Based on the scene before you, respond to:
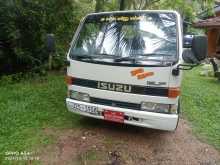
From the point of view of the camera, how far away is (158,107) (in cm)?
453

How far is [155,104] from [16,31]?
18.5 feet

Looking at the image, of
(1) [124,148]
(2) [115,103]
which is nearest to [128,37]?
(2) [115,103]

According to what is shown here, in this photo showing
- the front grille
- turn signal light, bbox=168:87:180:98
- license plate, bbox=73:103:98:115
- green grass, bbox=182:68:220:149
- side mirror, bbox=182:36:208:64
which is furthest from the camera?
green grass, bbox=182:68:220:149

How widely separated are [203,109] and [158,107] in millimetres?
3389

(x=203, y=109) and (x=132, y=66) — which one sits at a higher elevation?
(x=132, y=66)

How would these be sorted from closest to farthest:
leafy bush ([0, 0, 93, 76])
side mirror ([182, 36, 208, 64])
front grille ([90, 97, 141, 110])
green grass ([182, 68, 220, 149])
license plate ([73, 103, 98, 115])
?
side mirror ([182, 36, 208, 64]) < front grille ([90, 97, 141, 110]) < license plate ([73, 103, 98, 115]) < green grass ([182, 68, 220, 149]) < leafy bush ([0, 0, 93, 76])

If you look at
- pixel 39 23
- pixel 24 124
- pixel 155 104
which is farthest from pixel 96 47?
pixel 39 23

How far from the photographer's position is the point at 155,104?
453 centimetres

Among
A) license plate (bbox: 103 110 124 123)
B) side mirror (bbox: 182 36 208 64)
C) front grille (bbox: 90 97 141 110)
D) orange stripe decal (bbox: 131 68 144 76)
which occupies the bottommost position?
license plate (bbox: 103 110 124 123)

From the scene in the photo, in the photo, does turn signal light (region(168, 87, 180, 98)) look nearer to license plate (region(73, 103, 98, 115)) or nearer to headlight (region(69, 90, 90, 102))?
license plate (region(73, 103, 98, 115))

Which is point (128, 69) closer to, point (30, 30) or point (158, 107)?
point (158, 107)

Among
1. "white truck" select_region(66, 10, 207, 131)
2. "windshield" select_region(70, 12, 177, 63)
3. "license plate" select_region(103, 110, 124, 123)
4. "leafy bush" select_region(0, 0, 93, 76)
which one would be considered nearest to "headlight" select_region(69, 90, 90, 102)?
"white truck" select_region(66, 10, 207, 131)

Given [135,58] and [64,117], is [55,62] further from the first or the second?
[135,58]

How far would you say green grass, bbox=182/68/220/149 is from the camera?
19.1 ft
